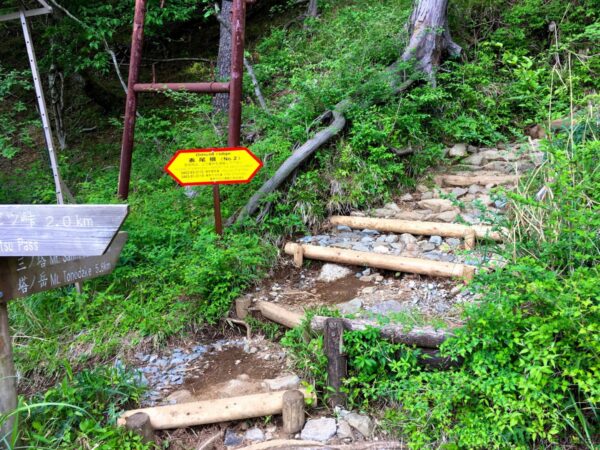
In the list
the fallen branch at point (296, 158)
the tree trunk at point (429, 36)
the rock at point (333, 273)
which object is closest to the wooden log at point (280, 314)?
the rock at point (333, 273)

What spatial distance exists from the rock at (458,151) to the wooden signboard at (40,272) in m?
5.20

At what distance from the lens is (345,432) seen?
301 centimetres

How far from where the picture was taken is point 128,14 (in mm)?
8398

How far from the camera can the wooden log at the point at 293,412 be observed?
3.07 m

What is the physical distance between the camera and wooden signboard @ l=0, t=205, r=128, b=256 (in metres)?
2.19

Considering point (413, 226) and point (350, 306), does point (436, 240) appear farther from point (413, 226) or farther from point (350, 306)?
point (350, 306)

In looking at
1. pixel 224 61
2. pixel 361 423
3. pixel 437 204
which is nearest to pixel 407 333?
pixel 361 423

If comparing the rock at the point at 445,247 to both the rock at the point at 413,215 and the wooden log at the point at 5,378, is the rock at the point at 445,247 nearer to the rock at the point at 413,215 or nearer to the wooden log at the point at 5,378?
the rock at the point at 413,215

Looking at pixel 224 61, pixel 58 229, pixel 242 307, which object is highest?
pixel 224 61

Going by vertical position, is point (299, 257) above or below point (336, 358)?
above

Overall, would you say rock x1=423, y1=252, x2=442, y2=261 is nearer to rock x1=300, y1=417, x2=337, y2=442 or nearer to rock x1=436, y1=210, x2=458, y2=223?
rock x1=436, y1=210, x2=458, y2=223

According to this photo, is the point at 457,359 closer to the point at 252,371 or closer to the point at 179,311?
the point at 252,371

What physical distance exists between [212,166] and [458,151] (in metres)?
3.74

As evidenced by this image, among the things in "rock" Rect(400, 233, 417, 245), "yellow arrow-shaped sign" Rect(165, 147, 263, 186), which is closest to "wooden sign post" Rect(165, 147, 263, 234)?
"yellow arrow-shaped sign" Rect(165, 147, 263, 186)
